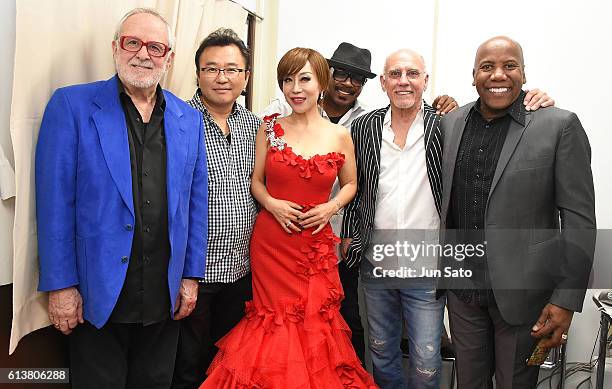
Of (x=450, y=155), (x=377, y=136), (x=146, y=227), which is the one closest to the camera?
(x=146, y=227)

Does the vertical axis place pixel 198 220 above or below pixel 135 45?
below

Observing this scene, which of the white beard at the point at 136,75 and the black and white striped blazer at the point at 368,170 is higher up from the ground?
the white beard at the point at 136,75

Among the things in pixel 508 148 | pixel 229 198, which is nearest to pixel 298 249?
pixel 229 198

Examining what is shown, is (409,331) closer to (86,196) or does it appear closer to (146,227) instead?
(146,227)

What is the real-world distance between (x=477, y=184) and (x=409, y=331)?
76 centimetres

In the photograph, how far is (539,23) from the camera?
3088mm

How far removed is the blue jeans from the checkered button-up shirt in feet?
2.07

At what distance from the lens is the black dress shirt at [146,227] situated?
5.53 feet

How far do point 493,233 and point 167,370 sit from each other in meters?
1.36

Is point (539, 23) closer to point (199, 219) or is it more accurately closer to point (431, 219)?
point (431, 219)

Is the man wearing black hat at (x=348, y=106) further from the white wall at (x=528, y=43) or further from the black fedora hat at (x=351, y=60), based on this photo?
the white wall at (x=528, y=43)

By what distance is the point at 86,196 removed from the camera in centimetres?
160

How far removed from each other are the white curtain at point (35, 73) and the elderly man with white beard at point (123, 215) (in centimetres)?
8

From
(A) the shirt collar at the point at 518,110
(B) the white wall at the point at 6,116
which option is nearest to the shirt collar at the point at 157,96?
(B) the white wall at the point at 6,116
